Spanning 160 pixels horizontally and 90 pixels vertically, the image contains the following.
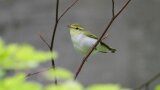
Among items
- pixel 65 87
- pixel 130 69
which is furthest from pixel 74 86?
pixel 130 69

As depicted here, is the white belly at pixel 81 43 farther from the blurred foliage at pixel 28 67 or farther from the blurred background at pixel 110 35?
the blurred background at pixel 110 35

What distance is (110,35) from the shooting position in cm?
335

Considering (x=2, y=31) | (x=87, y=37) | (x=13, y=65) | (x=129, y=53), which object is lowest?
(x=2, y=31)

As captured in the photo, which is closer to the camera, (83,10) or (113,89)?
(113,89)

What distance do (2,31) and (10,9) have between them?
156 mm

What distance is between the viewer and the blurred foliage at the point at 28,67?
1.86 ft

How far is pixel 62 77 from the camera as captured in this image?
0.58 m

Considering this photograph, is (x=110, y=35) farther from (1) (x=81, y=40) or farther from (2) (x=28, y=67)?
(2) (x=28, y=67)

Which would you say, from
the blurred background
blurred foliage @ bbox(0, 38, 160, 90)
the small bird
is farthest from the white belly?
the blurred background

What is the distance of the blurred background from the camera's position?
328cm

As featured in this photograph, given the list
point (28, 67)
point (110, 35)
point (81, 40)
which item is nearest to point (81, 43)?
point (81, 40)

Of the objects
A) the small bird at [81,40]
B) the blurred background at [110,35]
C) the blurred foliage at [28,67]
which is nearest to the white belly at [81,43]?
the small bird at [81,40]

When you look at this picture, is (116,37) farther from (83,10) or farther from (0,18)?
(0,18)

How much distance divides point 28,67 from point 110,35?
2701mm
